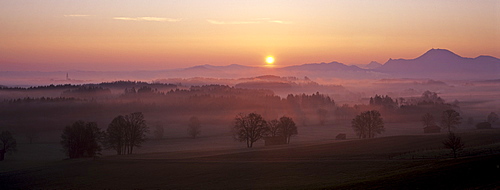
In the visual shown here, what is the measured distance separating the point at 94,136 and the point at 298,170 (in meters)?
49.0

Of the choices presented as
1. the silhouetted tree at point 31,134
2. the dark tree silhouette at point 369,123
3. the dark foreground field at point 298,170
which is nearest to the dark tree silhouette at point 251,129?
the dark foreground field at point 298,170

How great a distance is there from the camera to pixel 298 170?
58.4m

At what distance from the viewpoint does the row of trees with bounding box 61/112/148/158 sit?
90.1m

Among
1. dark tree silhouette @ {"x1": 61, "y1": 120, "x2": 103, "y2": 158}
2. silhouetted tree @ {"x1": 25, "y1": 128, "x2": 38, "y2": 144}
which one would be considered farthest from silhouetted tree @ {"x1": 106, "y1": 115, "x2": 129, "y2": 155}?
silhouetted tree @ {"x1": 25, "y1": 128, "x2": 38, "y2": 144}

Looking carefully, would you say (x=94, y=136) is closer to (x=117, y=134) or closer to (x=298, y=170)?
(x=117, y=134)

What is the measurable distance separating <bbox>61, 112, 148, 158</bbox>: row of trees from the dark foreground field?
1068 cm

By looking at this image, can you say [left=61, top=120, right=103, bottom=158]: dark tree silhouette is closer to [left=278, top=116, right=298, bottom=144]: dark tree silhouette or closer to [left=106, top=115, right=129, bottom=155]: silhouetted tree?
[left=106, top=115, right=129, bottom=155]: silhouetted tree

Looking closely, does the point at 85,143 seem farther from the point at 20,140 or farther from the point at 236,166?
the point at 20,140

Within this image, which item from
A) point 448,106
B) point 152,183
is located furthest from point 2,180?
point 448,106

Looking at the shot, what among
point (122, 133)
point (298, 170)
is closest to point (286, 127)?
point (122, 133)

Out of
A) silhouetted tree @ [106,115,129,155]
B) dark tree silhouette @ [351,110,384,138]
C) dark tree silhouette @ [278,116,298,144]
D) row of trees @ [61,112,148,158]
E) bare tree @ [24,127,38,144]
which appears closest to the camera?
row of trees @ [61,112,148,158]

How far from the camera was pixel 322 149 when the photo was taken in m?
80.1

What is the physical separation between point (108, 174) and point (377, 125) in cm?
7563

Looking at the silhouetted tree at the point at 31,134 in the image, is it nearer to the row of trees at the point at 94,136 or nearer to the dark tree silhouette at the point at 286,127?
the row of trees at the point at 94,136
